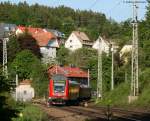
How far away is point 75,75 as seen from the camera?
101625 mm

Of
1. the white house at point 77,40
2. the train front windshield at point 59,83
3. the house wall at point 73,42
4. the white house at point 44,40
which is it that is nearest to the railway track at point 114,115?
the train front windshield at point 59,83

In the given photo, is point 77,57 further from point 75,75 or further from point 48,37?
point 48,37

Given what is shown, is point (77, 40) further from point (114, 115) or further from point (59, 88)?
point (114, 115)

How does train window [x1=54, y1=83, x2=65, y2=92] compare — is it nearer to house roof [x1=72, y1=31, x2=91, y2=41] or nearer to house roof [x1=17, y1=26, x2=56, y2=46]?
house roof [x1=17, y1=26, x2=56, y2=46]

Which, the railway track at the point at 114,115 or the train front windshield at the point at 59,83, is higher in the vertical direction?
the train front windshield at the point at 59,83

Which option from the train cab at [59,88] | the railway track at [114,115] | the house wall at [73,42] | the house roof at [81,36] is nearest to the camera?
the railway track at [114,115]

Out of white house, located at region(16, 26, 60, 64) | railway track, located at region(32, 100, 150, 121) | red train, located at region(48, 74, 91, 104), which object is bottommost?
railway track, located at region(32, 100, 150, 121)

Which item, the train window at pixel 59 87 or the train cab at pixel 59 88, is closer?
the train cab at pixel 59 88

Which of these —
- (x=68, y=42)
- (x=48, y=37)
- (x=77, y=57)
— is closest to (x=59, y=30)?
(x=68, y=42)

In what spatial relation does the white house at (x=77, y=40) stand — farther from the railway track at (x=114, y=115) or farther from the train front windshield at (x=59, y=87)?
the railway track at (x=114, y=115)

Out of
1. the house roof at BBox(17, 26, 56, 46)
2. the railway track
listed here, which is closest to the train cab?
the railway track

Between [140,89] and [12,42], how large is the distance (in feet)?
157

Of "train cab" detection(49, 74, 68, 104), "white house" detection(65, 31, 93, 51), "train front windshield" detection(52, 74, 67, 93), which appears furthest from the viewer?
"white house" detection(65, 31, 93, 51)

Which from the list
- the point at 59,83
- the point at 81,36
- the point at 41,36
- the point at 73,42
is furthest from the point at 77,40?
the point at 59,83
